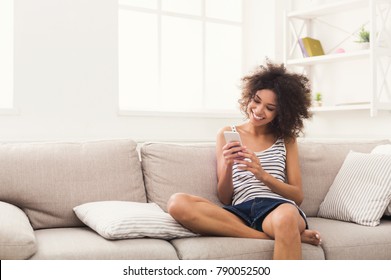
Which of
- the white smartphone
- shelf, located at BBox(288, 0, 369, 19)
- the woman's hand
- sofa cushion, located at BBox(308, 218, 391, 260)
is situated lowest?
sofa cushion, located at BBox(308, 218, 391, 260)

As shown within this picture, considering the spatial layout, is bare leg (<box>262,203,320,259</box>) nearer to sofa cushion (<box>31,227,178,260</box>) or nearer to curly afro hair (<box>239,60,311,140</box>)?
sofa cushion (<box>31,227,178,260</box>)

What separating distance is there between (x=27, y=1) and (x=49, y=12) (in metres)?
0.14

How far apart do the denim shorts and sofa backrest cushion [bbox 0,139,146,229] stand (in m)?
0.46

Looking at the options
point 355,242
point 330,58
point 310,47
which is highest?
point 310,47

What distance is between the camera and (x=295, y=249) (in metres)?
1.99

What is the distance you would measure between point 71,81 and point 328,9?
187 cm

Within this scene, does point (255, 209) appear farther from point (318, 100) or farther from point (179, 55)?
point (179, 55)

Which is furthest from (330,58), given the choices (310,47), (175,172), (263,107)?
(175,172)

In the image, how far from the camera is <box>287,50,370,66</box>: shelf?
3593 millimetres

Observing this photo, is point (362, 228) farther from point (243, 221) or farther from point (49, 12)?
point (49, 12)

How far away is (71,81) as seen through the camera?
3463 millimetres

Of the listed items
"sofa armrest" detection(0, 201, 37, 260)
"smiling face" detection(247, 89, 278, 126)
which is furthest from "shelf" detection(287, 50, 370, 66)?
"sofa armrest" detection(0, 201, 37, 260)

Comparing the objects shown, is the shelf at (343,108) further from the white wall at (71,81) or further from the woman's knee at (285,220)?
the woman's knee at (285,220)

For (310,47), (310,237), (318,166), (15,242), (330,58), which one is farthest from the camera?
(310,47)
